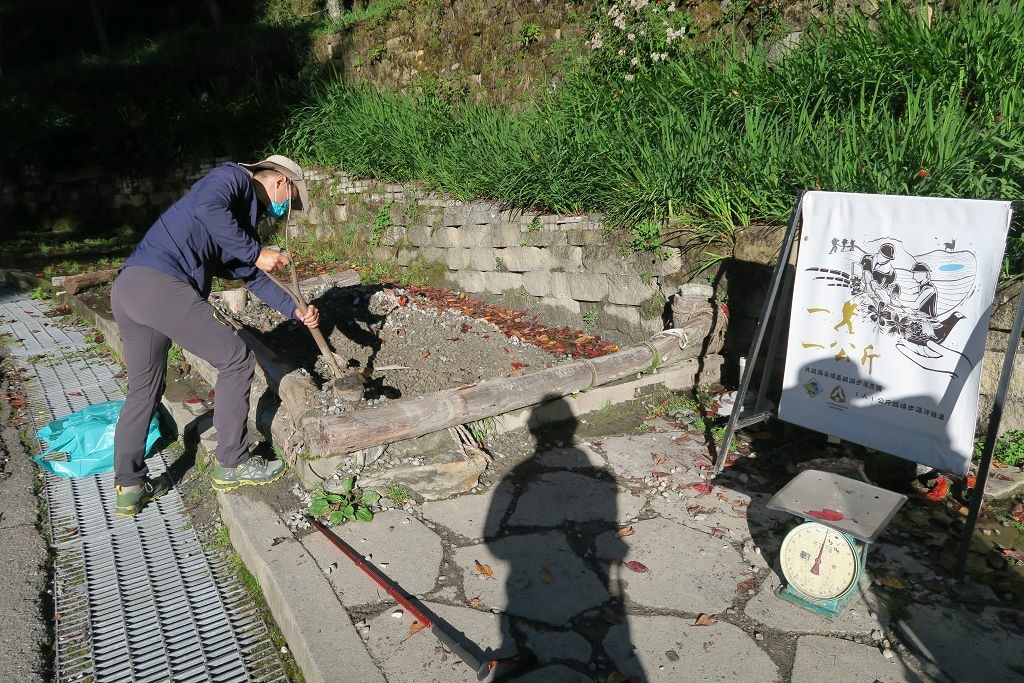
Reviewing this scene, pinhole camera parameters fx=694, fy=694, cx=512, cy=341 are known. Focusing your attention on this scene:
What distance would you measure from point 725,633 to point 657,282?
10.1 feet

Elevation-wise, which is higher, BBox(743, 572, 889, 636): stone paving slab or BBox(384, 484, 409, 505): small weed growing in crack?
BBox(384, 484, 409, 505): small weed growing in crack

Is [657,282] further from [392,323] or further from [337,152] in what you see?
[337,152]

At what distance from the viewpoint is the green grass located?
13.4 ft

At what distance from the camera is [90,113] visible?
12750 millimetres

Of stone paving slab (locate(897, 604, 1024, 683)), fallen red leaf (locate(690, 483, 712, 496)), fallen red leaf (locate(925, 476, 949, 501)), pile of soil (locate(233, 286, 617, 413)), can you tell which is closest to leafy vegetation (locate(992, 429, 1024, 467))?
fallen red leaf (locate(925, 476, 949, 501))

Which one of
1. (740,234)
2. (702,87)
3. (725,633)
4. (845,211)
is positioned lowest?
(725,633)

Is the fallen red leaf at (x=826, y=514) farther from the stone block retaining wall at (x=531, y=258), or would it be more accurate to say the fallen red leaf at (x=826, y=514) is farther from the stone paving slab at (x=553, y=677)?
the stone block retaining wall at (x=531, y=258)

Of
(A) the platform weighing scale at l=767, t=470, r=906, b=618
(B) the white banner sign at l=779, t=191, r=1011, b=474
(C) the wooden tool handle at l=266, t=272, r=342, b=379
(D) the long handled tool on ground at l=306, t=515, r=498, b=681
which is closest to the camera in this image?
(D) the long handled tool on ground at l=306, t=515, r=498, b=681

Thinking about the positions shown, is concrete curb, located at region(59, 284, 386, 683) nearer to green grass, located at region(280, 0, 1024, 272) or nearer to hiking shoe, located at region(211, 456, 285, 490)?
hiking shoe, located at region(211, 456, 285, 490)

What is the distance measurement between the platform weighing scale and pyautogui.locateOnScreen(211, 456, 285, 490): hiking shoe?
7.86 feet

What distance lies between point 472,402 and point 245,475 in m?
1.21

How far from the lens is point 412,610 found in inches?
101

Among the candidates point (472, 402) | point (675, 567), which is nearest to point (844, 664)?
point (675, 567)

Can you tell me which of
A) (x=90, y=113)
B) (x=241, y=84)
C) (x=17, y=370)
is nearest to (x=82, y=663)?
(x=17, y=370)
